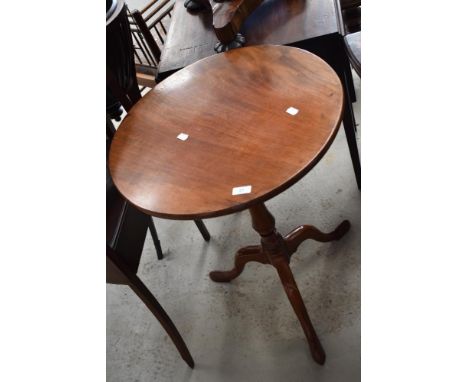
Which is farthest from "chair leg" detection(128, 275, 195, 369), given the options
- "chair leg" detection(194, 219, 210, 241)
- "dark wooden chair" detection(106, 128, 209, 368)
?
"chair leg" detection(194, 219, 210, 241)

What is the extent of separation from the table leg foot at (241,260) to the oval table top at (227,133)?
0.62 m

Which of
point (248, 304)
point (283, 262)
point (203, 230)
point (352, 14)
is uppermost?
point (352, 14)

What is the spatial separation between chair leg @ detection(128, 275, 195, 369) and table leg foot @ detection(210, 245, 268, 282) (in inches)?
13.9

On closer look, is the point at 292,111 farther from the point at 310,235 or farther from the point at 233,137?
the point at 310,235

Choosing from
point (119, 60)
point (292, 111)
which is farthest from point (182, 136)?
point (119, 60)

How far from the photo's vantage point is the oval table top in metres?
0.94

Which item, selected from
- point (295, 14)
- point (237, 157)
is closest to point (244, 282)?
point (237, 157)

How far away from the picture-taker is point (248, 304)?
5.41ft

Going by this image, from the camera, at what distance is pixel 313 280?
1642 millimetres

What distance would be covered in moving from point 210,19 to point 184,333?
146cm

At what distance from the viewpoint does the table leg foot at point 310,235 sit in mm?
1547

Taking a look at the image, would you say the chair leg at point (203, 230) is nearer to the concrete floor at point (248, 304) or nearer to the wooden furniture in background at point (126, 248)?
the concrete floor at point (248, 304)

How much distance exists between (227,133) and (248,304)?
844mm

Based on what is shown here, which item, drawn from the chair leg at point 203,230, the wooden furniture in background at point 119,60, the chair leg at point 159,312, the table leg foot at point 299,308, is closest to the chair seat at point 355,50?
the table leg foot at point 299,308
